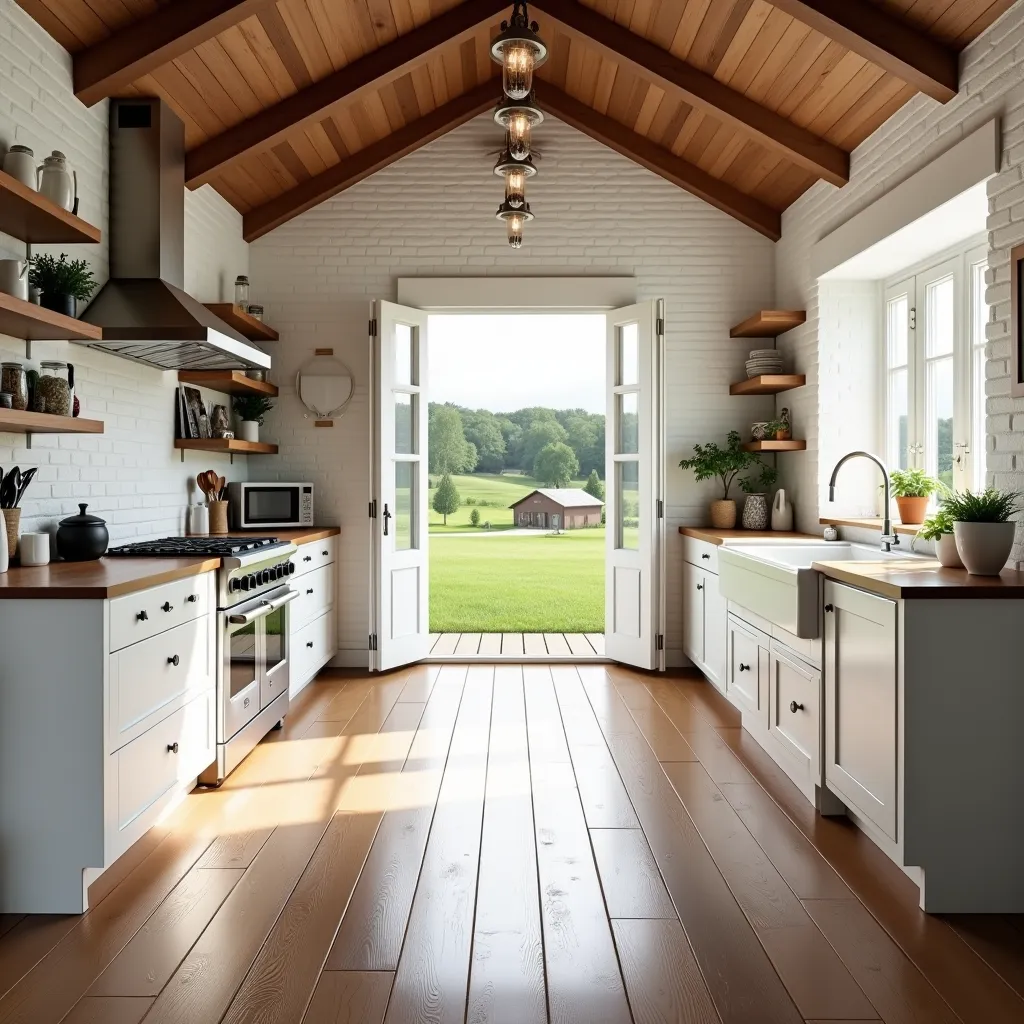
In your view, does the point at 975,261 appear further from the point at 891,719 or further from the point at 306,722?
the point at 306,722

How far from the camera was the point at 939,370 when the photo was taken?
4.25 meters

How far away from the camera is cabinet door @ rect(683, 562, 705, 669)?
5.25m

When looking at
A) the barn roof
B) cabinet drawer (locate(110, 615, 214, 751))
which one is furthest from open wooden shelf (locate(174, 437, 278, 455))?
the barn roof

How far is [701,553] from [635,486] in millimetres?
725

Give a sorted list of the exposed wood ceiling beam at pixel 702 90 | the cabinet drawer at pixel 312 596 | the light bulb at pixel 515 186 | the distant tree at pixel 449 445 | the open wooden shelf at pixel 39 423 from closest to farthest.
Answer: the open wooden shelf at pixel 39 423, the light bulb at pixel 515 186, the exposed wood ceiling beam at pixel 702 90, the cabinet drawer at pixel 312 596, the distant tree at pixel 449 445

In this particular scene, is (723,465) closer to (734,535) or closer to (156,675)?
(734,535)

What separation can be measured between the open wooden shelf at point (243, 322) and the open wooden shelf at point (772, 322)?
3.07 metres

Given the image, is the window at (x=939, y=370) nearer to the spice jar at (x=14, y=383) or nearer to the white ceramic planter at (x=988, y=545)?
the white ceramic planter at (x=988, y=545)

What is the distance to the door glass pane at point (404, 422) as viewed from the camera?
562cm

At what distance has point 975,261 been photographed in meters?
3.87

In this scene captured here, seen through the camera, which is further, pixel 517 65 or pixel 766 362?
pixel 766 362

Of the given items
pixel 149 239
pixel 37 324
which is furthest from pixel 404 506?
pixel 37 324

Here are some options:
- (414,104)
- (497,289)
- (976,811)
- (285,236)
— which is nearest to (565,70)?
(414,104)

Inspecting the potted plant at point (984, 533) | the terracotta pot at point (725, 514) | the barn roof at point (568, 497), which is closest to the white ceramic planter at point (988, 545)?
the potted plant at point (984, 533)
